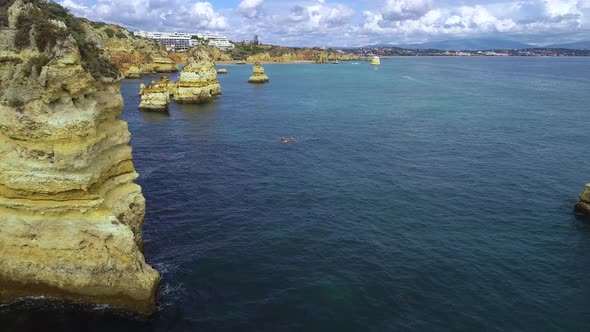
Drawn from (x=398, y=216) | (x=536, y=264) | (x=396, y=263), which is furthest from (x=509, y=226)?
(x=396, y=263)

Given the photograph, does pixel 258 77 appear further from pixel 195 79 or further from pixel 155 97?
pixel 155 97

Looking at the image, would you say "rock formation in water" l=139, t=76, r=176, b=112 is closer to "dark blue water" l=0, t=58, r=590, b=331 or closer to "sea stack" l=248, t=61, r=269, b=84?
"dark blue water" l=0, t=58, r=590, b=331

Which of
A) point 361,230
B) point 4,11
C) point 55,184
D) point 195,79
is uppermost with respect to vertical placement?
point 4,11

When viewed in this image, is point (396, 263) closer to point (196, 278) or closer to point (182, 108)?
point (196, 278)

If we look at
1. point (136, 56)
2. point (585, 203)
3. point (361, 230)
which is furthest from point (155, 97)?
point (136, 56)

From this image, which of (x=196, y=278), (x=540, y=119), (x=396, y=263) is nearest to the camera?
(x=196, y=278)
